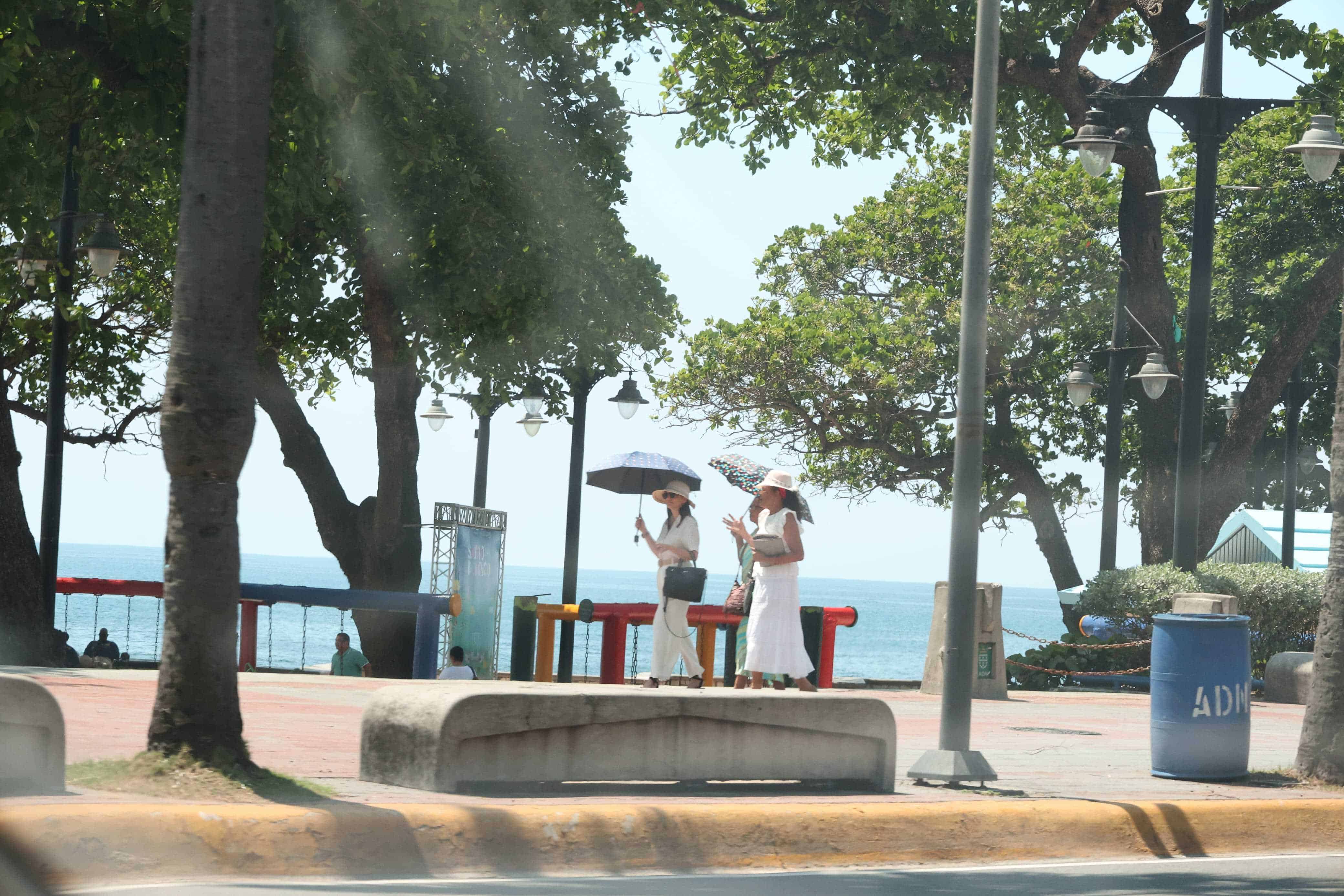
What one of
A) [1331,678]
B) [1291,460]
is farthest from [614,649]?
[1291,460]

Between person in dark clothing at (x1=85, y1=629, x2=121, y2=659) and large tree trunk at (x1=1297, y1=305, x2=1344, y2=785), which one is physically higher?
large tree trunk at (x1=1297, y1=305, x2=1344, y2=785)

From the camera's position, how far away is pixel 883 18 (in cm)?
2372

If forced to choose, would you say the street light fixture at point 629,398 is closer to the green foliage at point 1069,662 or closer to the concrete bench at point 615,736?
the green foliage at point 1069,662

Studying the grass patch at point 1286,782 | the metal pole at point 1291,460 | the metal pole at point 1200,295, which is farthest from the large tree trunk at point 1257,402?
the grass patch at point 1286,782

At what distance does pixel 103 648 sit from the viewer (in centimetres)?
2503

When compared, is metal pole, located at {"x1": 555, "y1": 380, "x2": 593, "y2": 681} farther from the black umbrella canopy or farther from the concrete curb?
the concrete curb

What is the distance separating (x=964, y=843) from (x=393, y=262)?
13.7 metres

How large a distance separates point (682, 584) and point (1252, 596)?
422 inches

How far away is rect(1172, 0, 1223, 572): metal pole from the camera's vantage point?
63.3 feet

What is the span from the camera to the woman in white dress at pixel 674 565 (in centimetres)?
1348

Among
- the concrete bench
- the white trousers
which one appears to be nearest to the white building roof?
the white trousers

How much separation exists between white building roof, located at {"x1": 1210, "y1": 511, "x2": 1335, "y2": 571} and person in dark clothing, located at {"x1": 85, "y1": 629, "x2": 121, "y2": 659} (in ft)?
85.7

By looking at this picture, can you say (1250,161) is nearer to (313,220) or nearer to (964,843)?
(313,220)

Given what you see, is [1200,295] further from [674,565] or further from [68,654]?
[68,654]
